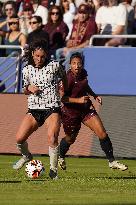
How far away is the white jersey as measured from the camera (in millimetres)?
14430

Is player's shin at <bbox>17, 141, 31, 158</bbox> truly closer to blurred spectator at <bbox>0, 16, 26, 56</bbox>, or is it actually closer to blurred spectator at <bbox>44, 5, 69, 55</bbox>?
blurred spectator at <bbox>44, 5, 69, 55</bbox>

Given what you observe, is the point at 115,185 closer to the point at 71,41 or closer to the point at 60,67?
the point at 60,67

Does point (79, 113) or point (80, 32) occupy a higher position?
point (80, 32)

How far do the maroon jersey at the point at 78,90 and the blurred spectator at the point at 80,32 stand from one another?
16.7 ft

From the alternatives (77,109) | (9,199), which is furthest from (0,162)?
(9,199)

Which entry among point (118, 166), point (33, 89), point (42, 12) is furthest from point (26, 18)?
point (33, 89)

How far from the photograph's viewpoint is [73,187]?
13.0 m

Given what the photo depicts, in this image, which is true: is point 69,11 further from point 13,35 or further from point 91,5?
point 13,35

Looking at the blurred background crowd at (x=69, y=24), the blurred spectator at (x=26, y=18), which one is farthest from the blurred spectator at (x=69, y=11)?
the blurred spectator at (x=26, y=18)

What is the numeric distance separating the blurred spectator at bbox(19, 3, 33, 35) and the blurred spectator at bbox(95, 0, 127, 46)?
178cm

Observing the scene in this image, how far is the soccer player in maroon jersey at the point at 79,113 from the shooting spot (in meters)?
16.5

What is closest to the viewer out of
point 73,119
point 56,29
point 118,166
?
point 118,166

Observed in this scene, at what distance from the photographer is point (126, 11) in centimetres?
2178

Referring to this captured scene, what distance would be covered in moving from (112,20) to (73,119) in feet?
18.6
